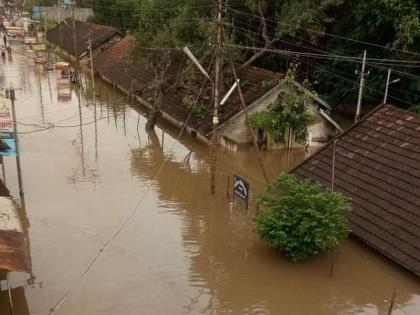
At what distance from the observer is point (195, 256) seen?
515 inches

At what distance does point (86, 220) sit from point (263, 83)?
10.4 metres

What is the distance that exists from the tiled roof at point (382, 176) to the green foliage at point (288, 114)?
5208mm

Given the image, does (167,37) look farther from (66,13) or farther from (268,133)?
(66,13)

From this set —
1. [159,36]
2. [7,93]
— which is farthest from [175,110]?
[7,93]

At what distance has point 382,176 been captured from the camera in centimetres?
1339

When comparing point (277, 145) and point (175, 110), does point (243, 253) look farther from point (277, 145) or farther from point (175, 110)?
point (175, 110)

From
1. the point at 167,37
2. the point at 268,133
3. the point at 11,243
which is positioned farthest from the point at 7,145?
the point at 268,133

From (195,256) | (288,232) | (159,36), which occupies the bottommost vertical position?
(195,256)

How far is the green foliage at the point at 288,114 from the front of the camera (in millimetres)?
20578

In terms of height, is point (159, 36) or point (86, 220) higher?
point (159, 36)

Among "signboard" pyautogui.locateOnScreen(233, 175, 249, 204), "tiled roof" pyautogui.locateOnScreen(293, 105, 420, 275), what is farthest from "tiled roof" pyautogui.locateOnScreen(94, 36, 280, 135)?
"tiled roof" pyautogui.locateOnScreen(293, 105, 420, 275)

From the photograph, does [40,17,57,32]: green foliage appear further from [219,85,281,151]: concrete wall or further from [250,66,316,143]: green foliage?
[250,66,316,143]: green foliage

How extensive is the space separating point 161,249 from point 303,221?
4.02 m

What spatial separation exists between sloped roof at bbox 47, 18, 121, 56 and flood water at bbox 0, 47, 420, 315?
22.8 metres
